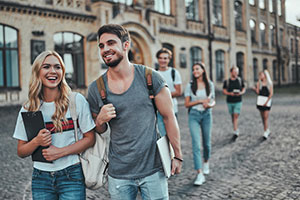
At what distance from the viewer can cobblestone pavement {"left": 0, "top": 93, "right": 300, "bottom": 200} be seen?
14.0 feet

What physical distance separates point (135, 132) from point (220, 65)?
80.8 ft

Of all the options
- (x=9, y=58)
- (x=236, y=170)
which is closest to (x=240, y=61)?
(x=9, y=58)

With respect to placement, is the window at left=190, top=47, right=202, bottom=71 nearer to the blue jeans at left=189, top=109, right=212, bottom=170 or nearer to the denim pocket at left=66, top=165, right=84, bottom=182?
the blue jeans at left=189, top=109, right=212, bottom=170

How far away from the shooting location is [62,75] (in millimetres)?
2473

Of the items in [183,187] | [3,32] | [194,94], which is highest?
[3,32]

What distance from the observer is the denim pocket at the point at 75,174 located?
90.5 inches

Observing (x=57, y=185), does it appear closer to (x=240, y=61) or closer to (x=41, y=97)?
(x=41, y=97)

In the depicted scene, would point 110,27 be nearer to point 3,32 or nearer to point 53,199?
point 53,199

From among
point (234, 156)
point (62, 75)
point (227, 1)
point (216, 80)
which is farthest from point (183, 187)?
point (227, 1)

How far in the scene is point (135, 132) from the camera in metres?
2.28

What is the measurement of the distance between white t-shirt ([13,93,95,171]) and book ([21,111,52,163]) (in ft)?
0.22

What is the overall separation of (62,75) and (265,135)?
645cm

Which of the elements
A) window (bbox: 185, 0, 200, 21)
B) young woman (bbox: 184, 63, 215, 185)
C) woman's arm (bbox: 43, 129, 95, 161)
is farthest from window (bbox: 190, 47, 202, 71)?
woman's arm (bbox: 43, 129, 95, 161)

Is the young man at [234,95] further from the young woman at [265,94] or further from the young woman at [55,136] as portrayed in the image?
the young woman at [55,136]
